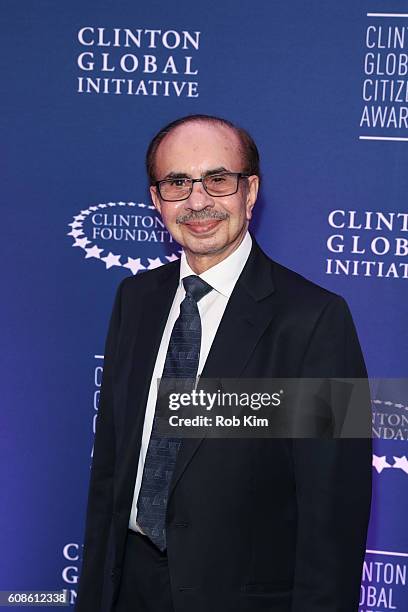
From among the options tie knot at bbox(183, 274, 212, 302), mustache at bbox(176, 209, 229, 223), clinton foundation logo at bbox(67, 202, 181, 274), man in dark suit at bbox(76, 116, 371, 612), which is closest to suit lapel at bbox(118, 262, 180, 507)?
man in dark suit at bbox(76, 116, 371, 612)

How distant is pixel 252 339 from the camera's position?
2006 millimetres

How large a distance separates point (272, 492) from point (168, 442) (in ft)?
0.95

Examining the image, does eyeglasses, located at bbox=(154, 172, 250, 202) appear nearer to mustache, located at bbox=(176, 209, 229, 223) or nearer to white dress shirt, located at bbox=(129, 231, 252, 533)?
mustache, located at bbox=(176, 209, 229, 223)

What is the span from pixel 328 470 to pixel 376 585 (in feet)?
4.23

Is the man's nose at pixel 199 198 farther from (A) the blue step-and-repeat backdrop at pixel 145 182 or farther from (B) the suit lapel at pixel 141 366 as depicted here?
(A) the blue step-and-repeat backdrop at pixel 145 182

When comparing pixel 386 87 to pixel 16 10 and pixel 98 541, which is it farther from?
pixel 98 541

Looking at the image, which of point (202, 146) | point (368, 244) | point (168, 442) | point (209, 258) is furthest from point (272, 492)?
point (368, 244)

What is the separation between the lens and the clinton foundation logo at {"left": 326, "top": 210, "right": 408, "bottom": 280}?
2773 millimetres

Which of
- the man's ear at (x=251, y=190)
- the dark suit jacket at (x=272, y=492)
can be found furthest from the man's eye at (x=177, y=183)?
the dark suit jacket at (x=272, y=492)

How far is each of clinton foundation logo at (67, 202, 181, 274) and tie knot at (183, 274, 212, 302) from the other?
0.80m

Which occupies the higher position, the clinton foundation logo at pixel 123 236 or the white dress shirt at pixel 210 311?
the clinton foundation logo at pixel 123 236

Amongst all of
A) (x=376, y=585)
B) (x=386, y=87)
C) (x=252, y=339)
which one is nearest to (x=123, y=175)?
(x=386, y=87)

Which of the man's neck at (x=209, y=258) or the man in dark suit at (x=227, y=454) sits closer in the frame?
the man in dark suit at (x=227, y=454)

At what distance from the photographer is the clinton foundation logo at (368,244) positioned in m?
2.77
